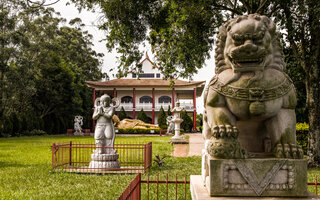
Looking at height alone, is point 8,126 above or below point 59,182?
above

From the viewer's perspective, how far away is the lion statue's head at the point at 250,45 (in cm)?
229

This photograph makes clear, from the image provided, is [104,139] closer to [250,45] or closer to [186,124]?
[250,45]

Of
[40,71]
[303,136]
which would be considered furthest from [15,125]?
[303,136]

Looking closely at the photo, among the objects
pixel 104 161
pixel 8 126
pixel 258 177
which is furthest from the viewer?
pixel 8 126

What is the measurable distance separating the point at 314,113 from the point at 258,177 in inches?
257

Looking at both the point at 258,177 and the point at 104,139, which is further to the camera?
the point at 104,139

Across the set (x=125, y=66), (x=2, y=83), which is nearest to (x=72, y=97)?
(x=2, y=83)

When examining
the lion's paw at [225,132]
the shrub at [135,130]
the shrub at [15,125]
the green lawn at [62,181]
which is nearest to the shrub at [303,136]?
the green lawn at [62,181]

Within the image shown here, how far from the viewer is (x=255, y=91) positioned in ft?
7.57

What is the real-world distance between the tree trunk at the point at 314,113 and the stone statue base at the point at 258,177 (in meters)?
6.30

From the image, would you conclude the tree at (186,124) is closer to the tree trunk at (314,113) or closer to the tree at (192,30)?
the tree at (192,30)

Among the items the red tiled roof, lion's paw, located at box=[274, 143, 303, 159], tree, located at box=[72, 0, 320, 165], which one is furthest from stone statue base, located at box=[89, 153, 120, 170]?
the red tiled roof

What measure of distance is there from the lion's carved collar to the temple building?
27.6 meters

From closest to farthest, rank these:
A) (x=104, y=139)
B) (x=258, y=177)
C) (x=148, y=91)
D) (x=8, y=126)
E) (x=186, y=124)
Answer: (x=258, y=177) → (x=104, y=139) → (x=8, y=126) → (x=186, y=124) → (x=148, y=91)
